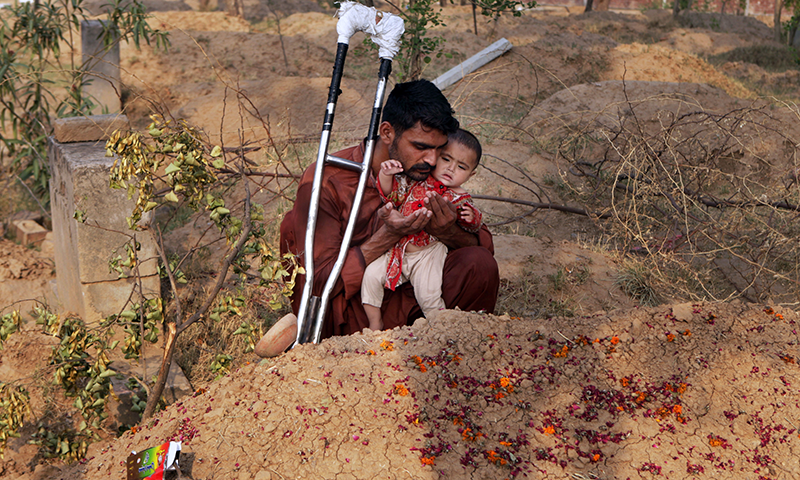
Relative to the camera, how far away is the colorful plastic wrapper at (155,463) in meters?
2.03

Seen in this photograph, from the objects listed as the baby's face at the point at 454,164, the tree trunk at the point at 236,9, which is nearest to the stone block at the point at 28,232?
the baby's face at the point at 454,164

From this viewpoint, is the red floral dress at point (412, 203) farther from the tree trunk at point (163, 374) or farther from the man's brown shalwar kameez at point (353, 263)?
the tree trunk at point (163, 374)

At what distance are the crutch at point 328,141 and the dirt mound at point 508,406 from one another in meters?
0.22

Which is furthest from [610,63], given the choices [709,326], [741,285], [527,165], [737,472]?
[737,472]

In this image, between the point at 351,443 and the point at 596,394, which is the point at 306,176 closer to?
the point at 351,443

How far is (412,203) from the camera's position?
3.10 m

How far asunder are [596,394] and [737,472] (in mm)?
519

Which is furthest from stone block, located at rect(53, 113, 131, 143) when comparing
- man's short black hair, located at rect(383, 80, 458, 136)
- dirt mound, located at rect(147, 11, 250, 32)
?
dirt mound, located at rect(147, 11, 250, 32)

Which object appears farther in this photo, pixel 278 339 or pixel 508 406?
pixel 278 339

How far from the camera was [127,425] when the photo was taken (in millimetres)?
3244

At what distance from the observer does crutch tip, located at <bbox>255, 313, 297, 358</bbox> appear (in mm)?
2838

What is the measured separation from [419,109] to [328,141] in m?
0.45

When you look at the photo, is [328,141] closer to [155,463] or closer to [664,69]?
[155,463]

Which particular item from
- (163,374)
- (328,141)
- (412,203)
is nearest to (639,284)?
(412,203)
